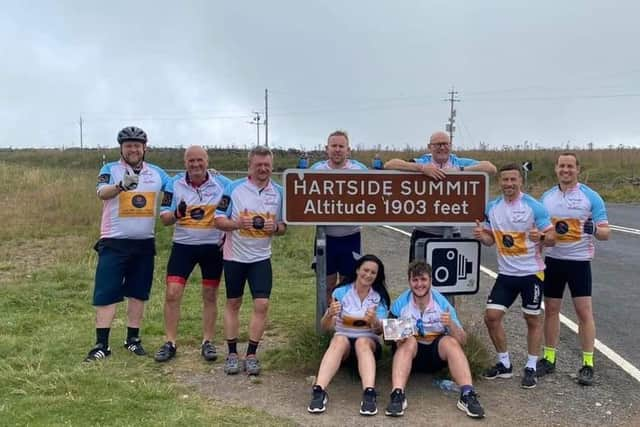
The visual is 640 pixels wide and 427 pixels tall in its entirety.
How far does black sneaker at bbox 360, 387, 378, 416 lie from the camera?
4.24m

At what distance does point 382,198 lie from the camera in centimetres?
520

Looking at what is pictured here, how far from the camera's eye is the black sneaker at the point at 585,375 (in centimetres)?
493

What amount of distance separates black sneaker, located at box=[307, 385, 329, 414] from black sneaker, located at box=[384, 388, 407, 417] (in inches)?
16.8

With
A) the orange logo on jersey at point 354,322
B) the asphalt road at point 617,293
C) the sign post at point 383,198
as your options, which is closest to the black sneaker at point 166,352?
the sign post at point 383,198

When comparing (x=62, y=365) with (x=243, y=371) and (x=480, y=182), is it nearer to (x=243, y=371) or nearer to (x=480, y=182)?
(x=243, y=371)

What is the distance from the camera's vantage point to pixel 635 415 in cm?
434

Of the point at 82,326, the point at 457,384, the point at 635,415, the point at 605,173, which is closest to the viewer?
the point at 635,415

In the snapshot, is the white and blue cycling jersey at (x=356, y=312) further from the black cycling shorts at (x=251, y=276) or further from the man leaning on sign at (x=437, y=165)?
the man leaning on sign at (x=437, y=165)

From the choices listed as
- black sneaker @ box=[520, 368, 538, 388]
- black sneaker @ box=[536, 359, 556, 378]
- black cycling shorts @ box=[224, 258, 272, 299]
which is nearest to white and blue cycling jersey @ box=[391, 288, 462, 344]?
black sneaker @ box=[520, 368, 538, 388]

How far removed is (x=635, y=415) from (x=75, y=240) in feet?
36.4

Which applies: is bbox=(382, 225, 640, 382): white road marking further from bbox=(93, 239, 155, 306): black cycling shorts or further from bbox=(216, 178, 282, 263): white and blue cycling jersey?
bbox=(93, 239, 155, 306): black cycling shorts

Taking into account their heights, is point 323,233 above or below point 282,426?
above

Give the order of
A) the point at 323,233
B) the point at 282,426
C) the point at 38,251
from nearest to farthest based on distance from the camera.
A: 1. the point at 282,426
2. the point at 323,233
3. the point at 38,251

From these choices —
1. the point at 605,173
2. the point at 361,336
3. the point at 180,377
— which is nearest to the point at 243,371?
the point at 180,377
